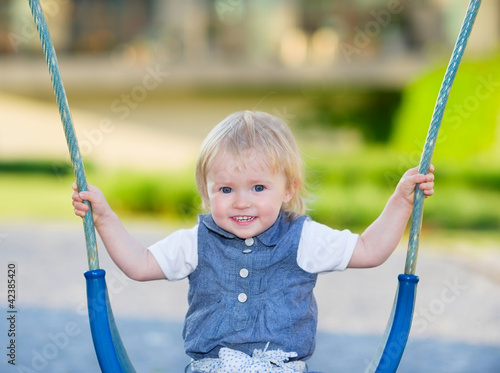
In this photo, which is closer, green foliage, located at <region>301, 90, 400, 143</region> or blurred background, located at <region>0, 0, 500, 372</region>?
blurred background, located at <region>0, 0, 500, 372</region>

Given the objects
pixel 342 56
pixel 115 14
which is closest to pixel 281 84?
pixel 342 56

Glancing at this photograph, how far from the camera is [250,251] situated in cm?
217

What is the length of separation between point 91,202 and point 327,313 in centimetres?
334

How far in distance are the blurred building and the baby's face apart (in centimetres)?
1328

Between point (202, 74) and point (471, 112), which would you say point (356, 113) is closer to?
point (202, 74)

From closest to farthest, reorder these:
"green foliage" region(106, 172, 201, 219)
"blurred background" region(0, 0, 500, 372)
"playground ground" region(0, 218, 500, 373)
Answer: "playground ground" region(0, 218, 500, 373), "green foliage" region(106, 172, 201, 219), "blurred background" region(0, 0, 500, 372)

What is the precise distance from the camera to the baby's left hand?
6.70 feet

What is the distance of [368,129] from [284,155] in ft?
42.9
